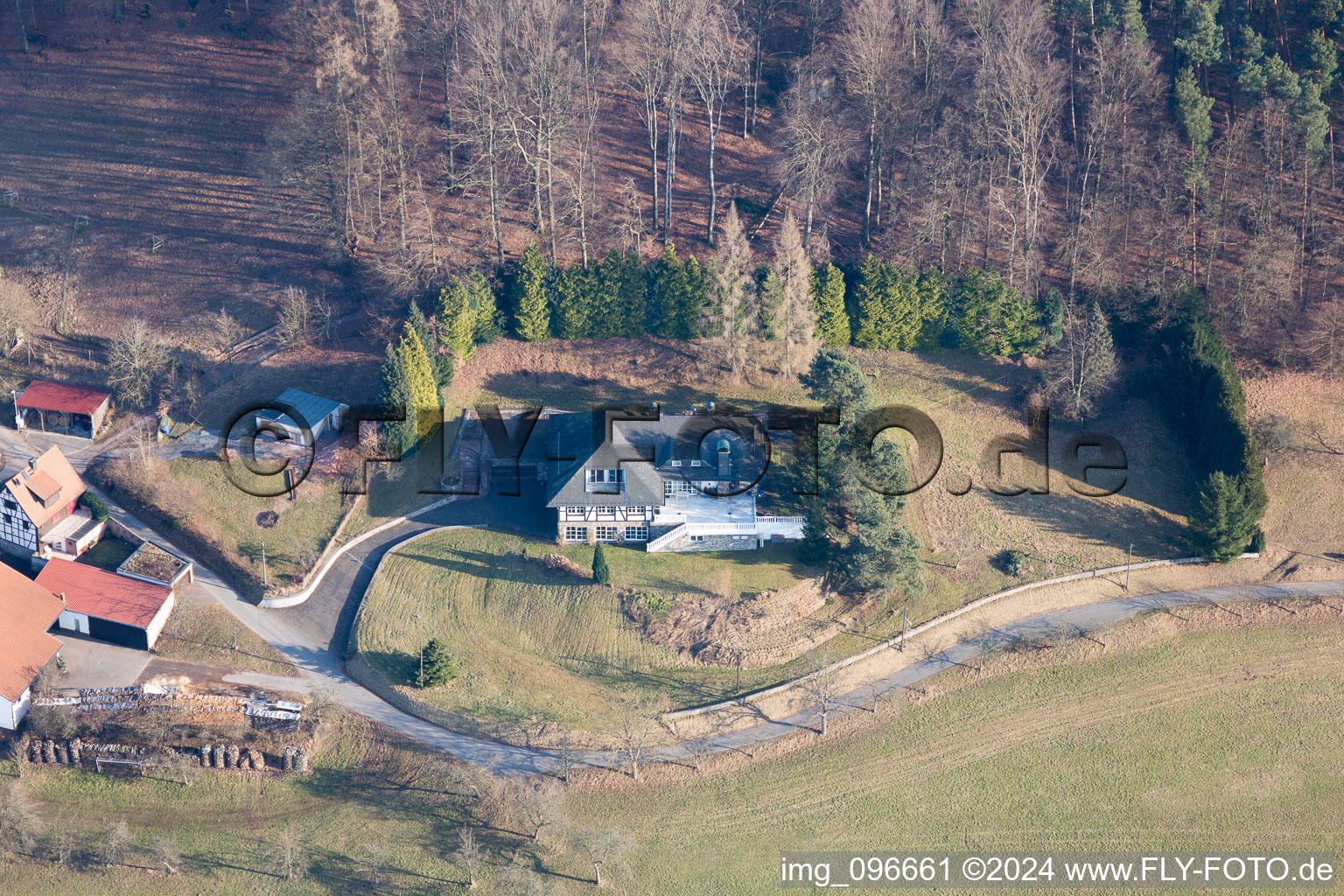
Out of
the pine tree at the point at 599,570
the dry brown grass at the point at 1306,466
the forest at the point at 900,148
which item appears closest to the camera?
the pine tree at the point at 599,570

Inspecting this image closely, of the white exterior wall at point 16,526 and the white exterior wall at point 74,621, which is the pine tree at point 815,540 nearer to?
the white exterior wall at point 74,621

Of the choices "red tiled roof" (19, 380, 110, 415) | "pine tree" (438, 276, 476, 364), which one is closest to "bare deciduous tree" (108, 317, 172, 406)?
"red tiled roof" (19, 380, 110, 415)

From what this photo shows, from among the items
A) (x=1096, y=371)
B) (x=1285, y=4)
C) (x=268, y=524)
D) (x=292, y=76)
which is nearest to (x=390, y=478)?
(x=268, y=524)

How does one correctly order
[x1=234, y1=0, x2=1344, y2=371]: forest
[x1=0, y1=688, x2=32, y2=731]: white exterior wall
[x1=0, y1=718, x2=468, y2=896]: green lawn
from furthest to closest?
[x1=234, y1=0, x2=1344, y2=371]: forest → [x1=0, y1=688, x2=32, y2=731]: white exterior wall → [x1=0, y1=718, x2=468, y2=896]: green lawn

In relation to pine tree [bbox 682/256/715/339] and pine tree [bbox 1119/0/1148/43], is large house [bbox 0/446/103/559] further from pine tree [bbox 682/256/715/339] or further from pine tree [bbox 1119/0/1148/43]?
pine tree [bbox 1119/0/1148/43]

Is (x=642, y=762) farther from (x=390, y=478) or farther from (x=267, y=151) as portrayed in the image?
(x=267, y=151)

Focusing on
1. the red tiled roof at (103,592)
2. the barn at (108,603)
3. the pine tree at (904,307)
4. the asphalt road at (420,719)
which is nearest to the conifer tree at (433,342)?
the asphalt road at (420,719)
